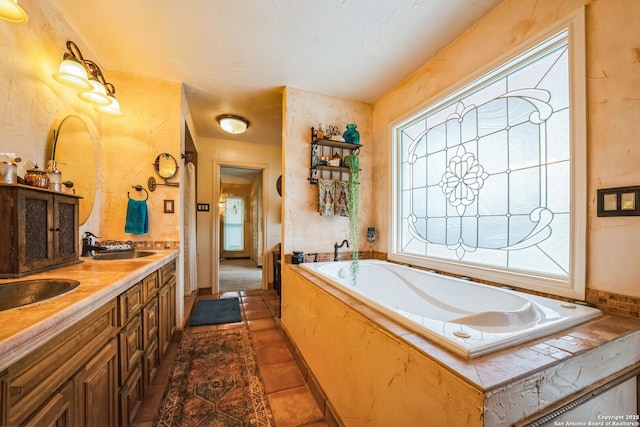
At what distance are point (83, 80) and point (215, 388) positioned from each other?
211 centimetres

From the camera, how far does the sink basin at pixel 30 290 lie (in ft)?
3.07

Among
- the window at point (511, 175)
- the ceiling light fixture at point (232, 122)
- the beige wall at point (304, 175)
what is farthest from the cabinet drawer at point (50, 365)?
the ceiling light fixture at point (232, 122)

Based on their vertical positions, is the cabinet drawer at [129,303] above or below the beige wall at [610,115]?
below

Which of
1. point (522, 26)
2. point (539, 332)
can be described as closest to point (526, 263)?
point (539, 332)

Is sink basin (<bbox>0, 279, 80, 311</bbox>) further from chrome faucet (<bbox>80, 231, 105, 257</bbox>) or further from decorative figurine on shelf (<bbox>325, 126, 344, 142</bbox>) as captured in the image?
decorative figurine on shelf (<bbox>325, 126, 344, 142</bbox>)

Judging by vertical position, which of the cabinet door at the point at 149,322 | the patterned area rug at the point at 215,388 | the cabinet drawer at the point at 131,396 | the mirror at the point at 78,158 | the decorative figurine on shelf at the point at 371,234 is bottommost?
the patterned area rug at the point at 215,388

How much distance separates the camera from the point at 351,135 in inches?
101

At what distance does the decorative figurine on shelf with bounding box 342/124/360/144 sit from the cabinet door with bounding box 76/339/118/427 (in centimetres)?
237

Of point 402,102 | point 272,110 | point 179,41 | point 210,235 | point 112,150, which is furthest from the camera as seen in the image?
point 210,235

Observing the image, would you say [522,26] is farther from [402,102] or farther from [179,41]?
[179,41]

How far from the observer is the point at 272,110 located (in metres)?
2.93

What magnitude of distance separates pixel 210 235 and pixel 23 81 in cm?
265

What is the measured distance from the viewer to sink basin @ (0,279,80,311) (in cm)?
94

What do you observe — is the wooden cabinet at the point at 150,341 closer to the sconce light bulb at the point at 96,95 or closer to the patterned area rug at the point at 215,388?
the patterned area rug at the point at 215,388
